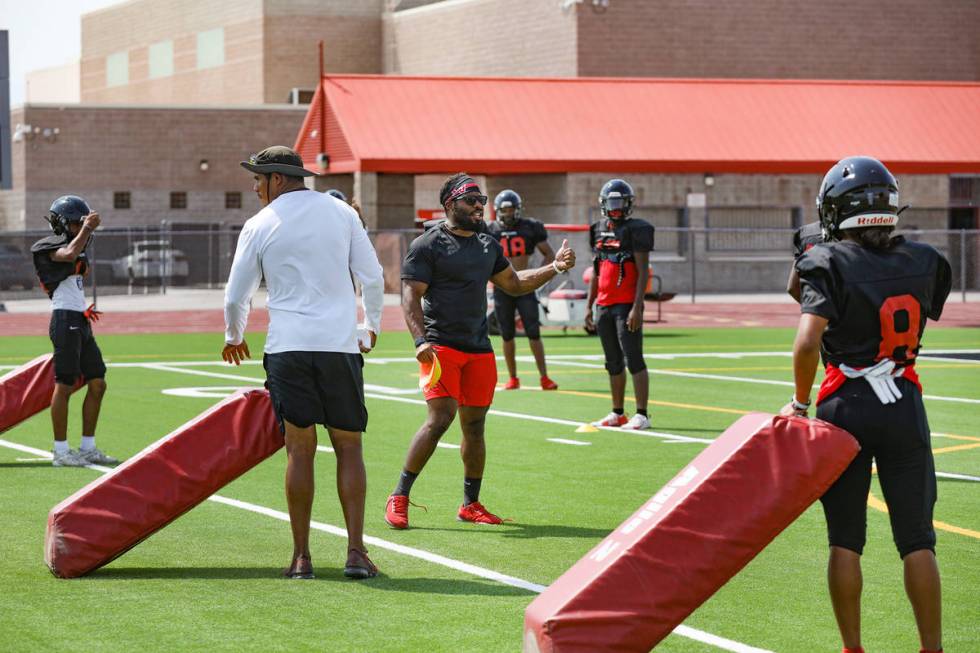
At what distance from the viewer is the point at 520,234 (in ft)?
60.7

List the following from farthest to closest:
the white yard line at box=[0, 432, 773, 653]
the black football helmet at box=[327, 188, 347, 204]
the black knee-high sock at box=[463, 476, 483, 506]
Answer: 1. the black knee-high sock at box=[463, 476, 483, 506]
2. the black football helmet at box=[327, 188, 347, 204]
3. the white yard line at box=[0, 432, 773, 653]

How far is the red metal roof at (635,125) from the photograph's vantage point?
146 feet

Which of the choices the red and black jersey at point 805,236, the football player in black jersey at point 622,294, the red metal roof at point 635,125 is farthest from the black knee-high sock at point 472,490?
the red metal roof at point 635,125

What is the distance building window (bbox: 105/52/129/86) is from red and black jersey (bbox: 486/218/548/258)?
6653cm

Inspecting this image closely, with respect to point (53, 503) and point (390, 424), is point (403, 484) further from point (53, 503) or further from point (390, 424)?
point (390, 424)

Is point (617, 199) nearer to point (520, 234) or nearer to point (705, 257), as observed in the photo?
point (520, 234)

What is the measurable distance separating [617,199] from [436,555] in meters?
6.19

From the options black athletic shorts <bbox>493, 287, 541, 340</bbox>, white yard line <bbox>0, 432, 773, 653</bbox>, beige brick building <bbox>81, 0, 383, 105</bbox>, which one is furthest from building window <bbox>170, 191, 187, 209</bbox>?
white yard line <bbox>0, 432, 773, 653</bbox>

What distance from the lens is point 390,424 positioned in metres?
15.2

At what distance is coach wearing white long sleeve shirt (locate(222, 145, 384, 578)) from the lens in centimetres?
812

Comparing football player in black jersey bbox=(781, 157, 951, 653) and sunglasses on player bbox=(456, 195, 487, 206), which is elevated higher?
sunglasses on player bbox=(456, 195, 487, 206)

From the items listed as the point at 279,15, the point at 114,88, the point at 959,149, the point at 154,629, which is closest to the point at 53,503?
the point at 154,629

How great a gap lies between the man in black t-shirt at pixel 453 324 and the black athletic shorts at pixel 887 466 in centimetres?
384

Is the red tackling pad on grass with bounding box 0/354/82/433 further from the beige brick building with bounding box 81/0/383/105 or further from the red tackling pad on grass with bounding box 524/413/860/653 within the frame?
the beige brick building with bounding box 81/0/383/105
